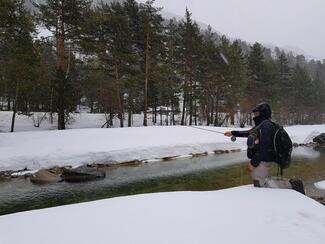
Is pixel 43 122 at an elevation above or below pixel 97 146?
above

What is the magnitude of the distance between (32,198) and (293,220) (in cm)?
986

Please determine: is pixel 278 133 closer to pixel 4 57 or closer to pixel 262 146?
pixel 262 146

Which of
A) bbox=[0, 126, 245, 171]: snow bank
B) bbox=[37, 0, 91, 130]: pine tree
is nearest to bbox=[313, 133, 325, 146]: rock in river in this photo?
bbox=[0, 126, 245, 171]: snow bank

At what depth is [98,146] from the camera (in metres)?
20.8

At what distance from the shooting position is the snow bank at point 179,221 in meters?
3.89

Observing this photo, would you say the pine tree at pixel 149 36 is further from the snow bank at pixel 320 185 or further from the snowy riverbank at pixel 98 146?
the snow bank at pixel 320 185

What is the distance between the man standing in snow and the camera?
617cm

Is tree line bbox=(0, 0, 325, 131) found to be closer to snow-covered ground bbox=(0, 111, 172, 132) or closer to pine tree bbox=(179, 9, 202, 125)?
pine tree bbox=(179, 9, 202, 125)

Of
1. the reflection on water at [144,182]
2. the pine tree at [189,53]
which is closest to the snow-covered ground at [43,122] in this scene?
the pine tree at [189,53]

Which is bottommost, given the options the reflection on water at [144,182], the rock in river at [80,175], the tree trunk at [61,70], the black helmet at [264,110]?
the reflection on water at [144,182]

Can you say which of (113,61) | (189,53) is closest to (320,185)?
(113,61)

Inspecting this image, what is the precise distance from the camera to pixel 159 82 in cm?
3481

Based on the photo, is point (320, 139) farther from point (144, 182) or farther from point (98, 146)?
point (144, 182)

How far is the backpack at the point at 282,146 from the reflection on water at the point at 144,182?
690cm
